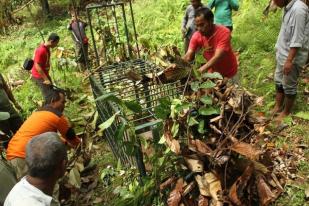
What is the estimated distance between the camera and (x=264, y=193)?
322 cm

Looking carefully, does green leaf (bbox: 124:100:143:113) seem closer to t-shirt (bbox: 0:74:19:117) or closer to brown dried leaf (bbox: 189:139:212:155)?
brown dried leaf (bbox: 189:139:212:155)

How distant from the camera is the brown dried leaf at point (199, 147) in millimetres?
3119

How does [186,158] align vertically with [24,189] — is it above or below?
below

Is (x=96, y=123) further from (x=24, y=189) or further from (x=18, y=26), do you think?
(x=18, y=26)

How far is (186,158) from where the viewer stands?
321cm

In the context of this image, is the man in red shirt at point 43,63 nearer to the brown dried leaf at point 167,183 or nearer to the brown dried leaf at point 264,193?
the brown dried leaf at point 167,183

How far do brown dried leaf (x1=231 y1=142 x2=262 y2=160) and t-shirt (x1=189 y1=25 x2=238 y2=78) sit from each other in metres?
1.31

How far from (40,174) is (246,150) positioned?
1.59 meters

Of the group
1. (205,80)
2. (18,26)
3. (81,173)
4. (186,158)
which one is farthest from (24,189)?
(18,26)

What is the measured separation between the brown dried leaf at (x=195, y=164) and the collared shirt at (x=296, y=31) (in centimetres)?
200

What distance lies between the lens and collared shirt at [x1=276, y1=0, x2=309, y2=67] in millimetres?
4219

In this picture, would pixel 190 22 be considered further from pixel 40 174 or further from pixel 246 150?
pixel 40 174

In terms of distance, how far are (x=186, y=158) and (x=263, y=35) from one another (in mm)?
5255

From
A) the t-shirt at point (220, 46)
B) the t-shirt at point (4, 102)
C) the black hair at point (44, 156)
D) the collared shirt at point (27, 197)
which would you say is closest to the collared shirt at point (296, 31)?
the t-shirt at point (220, 46)
